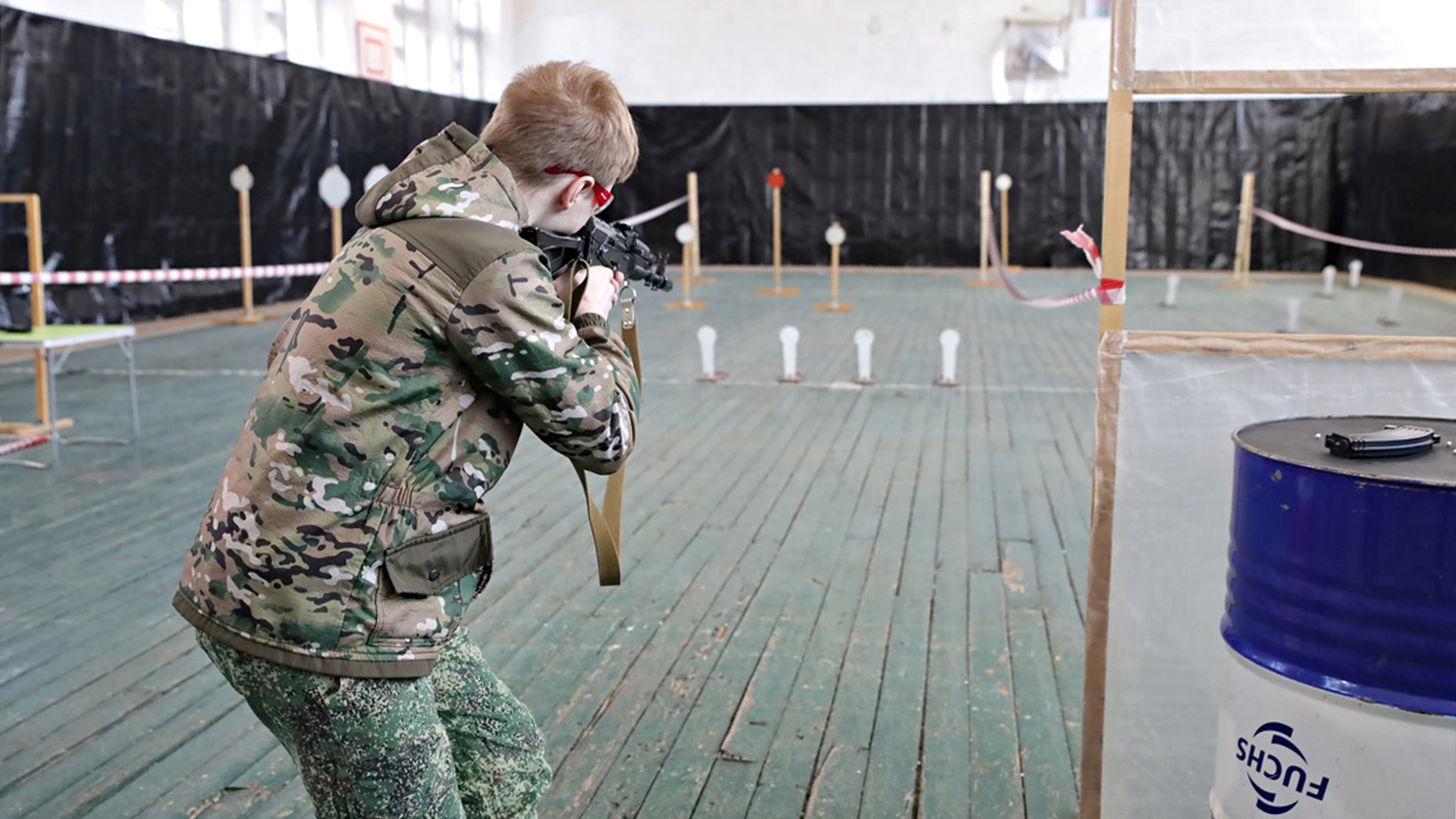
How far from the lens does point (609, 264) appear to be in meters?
1.70

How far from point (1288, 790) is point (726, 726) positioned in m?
1.44

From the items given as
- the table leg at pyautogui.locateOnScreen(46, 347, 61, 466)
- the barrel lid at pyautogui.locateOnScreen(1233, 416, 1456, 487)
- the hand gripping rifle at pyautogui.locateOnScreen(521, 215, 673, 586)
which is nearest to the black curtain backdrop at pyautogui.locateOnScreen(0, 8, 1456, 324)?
the table leg at pyautogui.locateOnScreen(46, 347, 61, 466)

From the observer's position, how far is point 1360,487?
4.75ft

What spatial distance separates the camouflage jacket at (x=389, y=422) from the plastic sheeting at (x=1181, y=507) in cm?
103

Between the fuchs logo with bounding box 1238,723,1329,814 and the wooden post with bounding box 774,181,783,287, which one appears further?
the wooden post with bounding box 774,181,783,287

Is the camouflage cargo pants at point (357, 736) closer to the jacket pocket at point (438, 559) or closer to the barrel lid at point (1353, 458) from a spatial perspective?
the jacket pocket at point (438, 559)

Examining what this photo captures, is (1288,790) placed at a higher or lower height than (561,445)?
lower

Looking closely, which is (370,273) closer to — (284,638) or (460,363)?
(460,363)

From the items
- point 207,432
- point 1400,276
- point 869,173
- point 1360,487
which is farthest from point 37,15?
point 1400,276

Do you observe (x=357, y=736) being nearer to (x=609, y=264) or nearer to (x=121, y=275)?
(x=609, y=264)

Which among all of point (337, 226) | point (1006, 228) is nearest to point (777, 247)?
point (337, 226)

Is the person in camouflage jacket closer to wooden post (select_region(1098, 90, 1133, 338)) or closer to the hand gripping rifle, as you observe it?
the hand gripping rifle

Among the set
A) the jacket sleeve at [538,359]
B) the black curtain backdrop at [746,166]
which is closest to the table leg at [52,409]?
the black curtain backdrop at [746,166]

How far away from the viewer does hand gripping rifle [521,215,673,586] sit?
1.58m
